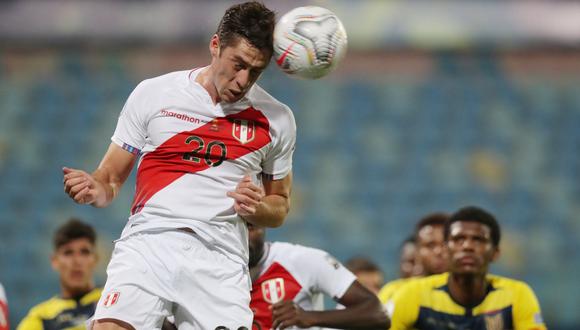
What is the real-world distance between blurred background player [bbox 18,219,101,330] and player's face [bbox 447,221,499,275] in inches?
91.5

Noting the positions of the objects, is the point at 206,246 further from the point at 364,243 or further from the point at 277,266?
the point at 364,243

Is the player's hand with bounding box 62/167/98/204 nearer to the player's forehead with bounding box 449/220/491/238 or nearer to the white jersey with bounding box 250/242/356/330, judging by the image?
the white jersey with bounding box 250/242/356/330

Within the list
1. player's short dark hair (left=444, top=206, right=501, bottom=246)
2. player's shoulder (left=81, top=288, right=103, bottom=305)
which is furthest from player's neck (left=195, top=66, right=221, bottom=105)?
player's shoulder (left=81, top=288, right=103, bottom=305)

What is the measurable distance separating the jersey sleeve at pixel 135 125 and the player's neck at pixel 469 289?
2627 mm

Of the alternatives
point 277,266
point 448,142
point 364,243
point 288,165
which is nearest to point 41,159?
point 364,243

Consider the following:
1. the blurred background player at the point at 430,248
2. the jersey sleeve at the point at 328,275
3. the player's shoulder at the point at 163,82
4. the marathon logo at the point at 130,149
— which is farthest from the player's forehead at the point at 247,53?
the blurred background player at the point at 430,248

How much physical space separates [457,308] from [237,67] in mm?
2691

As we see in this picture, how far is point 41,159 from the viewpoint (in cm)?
1233

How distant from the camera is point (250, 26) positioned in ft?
12.7

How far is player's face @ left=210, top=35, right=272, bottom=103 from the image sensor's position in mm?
3867

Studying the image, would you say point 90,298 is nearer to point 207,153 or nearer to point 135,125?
point 135,125

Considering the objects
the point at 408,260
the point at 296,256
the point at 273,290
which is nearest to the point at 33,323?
the point at 273,290

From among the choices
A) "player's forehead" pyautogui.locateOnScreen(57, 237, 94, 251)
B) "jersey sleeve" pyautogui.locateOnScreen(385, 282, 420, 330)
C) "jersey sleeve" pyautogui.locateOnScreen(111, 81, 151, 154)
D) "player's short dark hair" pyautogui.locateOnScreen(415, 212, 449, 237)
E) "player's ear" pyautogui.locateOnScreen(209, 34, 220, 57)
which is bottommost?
"jersey sleeve" pyautogui.locateOnScreen(385, 282, 420, 330)

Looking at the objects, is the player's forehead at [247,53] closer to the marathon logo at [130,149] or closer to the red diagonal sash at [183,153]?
the red diagonal sash at [183,153]
